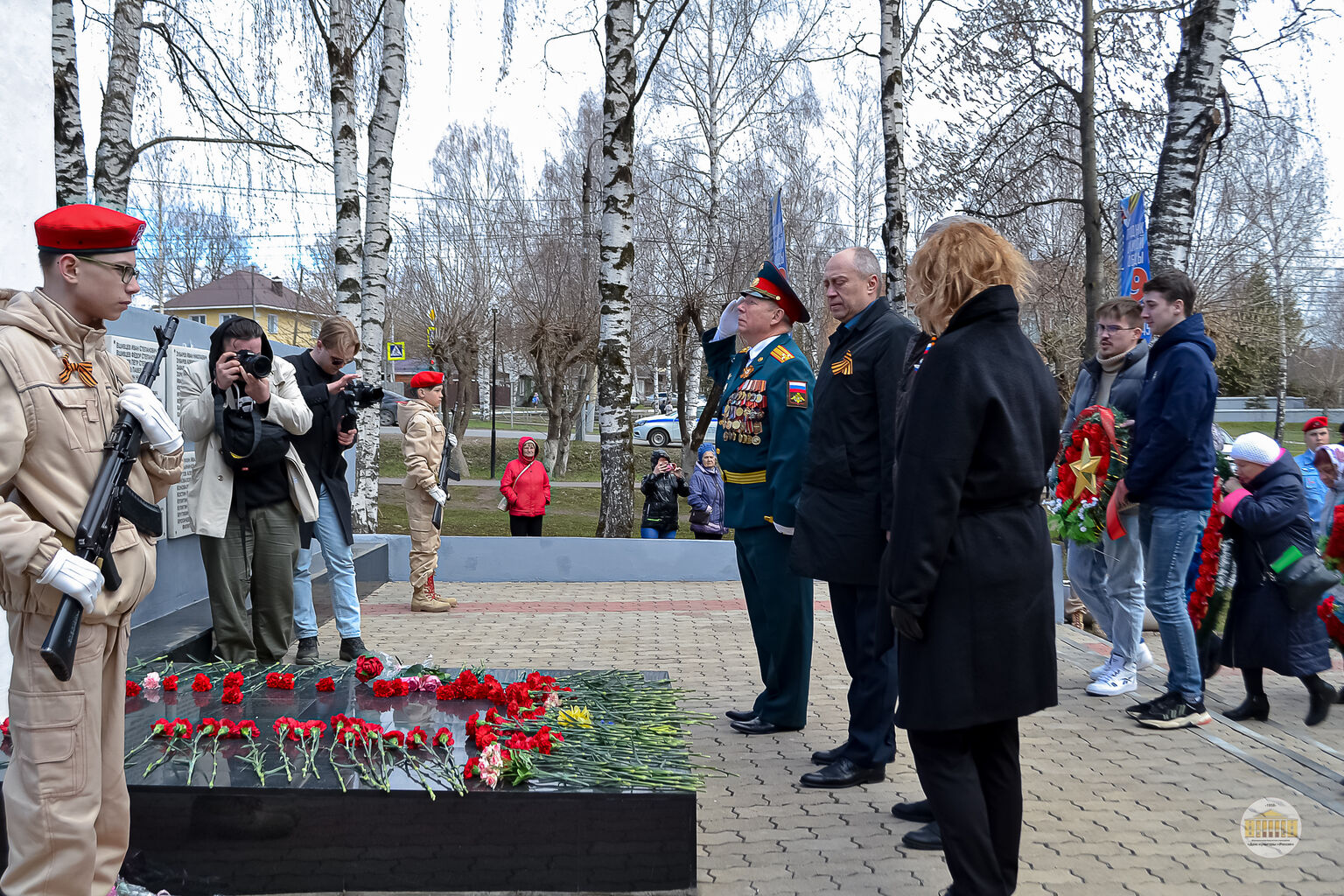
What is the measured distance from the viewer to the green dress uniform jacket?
5.08 meters

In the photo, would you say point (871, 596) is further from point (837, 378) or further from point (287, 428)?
point (287, 428)

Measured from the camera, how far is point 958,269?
319cm

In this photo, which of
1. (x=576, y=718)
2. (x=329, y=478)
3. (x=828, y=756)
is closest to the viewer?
(x=576, y=718)

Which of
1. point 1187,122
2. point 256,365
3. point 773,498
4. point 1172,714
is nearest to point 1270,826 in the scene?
point 1172,714

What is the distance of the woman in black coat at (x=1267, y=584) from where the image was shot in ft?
18.4

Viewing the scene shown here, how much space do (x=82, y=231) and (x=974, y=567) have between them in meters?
2.65

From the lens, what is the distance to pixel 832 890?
3.52 metres

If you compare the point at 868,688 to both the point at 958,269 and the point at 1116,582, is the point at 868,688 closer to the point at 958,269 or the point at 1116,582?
the point at 958,269

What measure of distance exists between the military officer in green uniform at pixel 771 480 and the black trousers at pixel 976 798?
1953 millimetres

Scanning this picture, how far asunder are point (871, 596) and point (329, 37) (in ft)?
34.8

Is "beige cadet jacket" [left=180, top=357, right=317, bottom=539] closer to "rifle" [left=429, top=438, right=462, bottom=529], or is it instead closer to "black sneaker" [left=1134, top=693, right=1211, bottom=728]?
"rifle" [left=429, top=438, right=462, bottom=529]

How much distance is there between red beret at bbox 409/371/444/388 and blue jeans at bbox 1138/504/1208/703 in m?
5.74

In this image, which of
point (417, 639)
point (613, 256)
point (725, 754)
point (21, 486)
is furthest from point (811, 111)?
point (21, 486)

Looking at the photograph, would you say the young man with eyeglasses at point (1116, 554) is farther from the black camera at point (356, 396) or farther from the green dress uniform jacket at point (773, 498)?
the black camera at point (356, 396)
